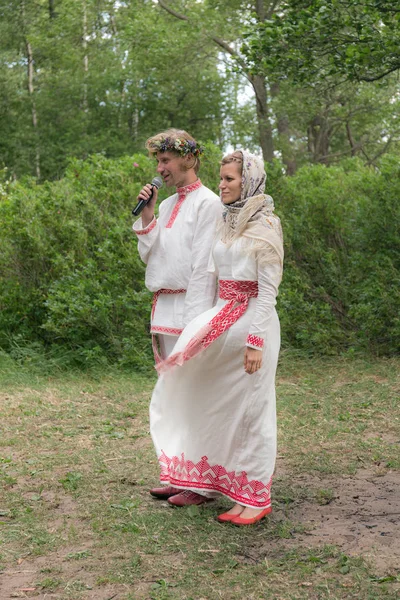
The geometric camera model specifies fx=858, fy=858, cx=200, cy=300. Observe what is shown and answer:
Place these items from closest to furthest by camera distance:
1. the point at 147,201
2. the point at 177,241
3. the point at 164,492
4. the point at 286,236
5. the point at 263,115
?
the point at 147,201, the point at 177,241, the point at 164,492, the point at 286,236, the point at 263,115

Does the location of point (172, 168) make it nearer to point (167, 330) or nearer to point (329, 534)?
point (167, 330)

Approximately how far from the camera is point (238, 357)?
4.46 m

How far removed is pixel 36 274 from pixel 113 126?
20964mm

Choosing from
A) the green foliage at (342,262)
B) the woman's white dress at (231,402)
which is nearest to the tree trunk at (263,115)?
the green foliage at (342,262)

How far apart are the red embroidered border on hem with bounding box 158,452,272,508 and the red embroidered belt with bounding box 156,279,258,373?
610 millimetres

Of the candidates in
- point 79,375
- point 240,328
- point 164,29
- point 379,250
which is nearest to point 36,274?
point 79,375

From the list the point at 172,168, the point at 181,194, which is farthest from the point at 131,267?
the point at 172,168

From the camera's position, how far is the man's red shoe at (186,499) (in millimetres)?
4730

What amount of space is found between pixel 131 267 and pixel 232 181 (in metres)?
5.25

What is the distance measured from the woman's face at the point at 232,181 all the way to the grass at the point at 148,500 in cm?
170

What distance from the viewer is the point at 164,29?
78.1 ft

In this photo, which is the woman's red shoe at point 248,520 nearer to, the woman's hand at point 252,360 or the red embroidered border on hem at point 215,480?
the red embroidered border on hem at point 215,480

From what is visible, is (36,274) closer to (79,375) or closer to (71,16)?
(79,375)

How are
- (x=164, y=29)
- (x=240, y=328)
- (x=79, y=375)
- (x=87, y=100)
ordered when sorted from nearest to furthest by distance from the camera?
1. (x=240, y=328)
2. (x=79, y=375)
3. (x=164, y=29)
4. (x=87, y=100)
